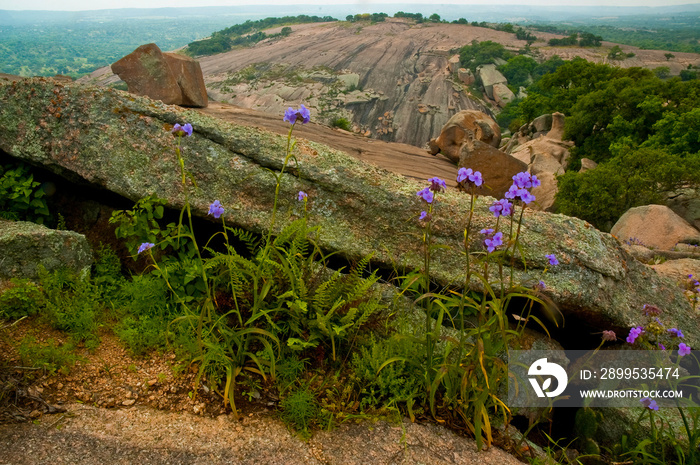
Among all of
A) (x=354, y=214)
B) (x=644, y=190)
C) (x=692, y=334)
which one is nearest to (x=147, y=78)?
(x=354, y=214)

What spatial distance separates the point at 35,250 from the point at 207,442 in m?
2.62

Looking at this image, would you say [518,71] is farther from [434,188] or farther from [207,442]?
[207,442]

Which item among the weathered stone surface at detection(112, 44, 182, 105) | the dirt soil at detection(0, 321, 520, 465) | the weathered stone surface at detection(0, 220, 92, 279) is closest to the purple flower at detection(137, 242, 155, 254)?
the dirt soil at detection(0, 321, 520, 465)

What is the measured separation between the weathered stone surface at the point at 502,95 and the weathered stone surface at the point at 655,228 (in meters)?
58.1

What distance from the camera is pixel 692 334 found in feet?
16.3

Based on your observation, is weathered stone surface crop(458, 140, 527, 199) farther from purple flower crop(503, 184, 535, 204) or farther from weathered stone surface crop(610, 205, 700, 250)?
purple flower crop(503, 184, 535, 204)

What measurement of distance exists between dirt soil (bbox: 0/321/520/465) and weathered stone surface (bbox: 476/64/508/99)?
73981mm

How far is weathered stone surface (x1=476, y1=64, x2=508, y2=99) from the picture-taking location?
230ft

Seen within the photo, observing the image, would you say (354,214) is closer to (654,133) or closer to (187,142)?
(187,142)

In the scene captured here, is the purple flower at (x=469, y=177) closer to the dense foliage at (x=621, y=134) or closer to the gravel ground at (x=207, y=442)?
the gravel ground at (x=207, y=442)

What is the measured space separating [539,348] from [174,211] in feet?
14.0

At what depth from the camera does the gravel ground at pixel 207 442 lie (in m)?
2.57

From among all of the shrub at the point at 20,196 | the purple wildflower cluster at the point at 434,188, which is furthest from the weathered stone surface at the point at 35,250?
the purple wildflower cluster at the point at 434,188

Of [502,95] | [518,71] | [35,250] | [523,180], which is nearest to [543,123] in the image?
[502,95]
